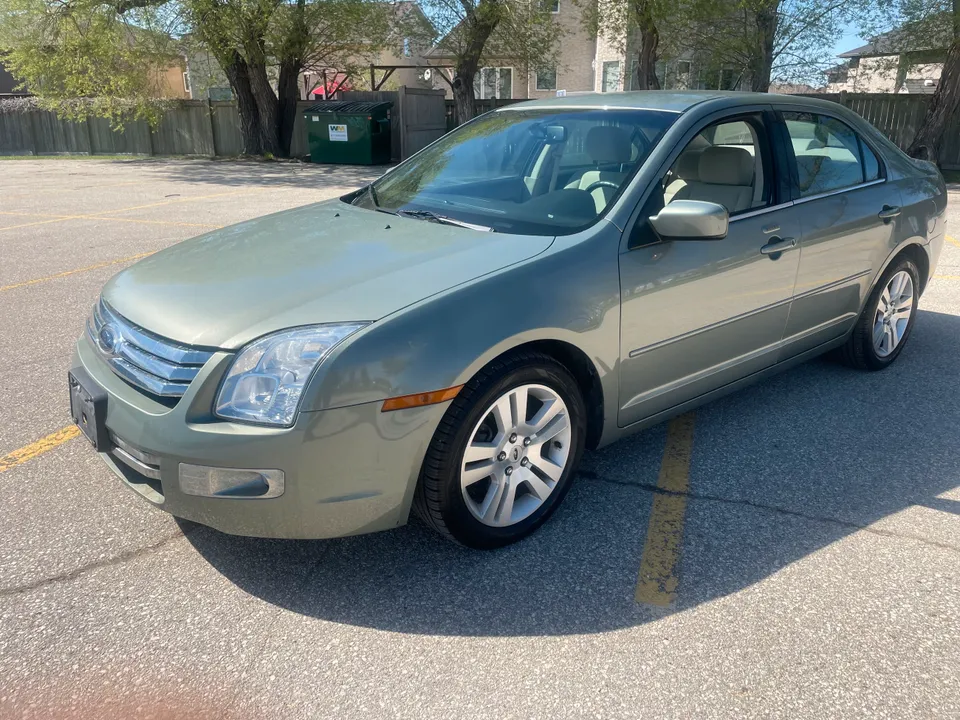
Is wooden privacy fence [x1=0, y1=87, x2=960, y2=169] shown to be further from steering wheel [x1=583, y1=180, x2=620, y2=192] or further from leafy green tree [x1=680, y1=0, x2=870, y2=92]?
steering wheel [x1=583, y1=180, x2=620, y2=192]

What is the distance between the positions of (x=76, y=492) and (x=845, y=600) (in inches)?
118

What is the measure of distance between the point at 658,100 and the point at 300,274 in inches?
79.0

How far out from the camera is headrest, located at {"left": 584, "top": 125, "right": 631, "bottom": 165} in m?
3.57

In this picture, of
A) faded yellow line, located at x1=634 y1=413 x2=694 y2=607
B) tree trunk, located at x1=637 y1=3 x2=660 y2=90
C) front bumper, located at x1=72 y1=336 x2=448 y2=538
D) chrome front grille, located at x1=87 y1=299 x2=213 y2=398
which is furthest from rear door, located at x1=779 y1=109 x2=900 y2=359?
tree trunk, located at x1=637 y1=3 x2=660 y2=90

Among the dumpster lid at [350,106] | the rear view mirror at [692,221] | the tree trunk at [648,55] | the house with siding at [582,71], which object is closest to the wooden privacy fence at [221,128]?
the dumpster lid at [350,106]

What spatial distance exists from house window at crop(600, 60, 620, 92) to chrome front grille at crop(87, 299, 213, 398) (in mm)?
31896

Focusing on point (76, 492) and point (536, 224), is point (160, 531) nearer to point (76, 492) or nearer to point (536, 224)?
point (76, 492)

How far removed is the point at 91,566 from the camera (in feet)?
9.46

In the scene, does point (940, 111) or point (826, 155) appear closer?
point (826, 155)

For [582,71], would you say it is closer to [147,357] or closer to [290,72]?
[290,72]

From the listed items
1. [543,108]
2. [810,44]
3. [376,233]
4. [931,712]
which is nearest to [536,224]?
[376,233]

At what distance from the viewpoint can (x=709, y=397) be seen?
149 inches

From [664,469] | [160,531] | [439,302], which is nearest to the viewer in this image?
[439,302]

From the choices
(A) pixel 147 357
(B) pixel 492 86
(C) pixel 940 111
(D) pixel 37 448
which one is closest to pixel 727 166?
(A) pixel 147 357
